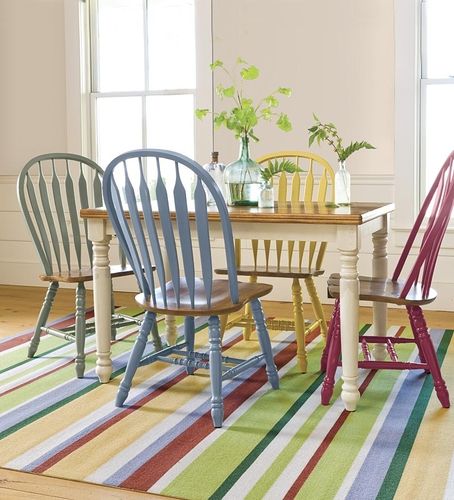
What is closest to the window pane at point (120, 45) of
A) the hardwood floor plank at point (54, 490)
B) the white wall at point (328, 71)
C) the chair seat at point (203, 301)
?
the white wall at point (328, 71)

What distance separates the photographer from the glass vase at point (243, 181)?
10.6ft

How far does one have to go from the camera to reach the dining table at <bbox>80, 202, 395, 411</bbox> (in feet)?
9.07

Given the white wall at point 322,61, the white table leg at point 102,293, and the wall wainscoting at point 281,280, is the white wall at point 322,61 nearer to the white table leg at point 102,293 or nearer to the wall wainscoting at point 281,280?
the wall wainscoting at point 281,280

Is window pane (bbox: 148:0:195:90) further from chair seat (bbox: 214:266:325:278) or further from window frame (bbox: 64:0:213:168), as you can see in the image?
chair seat (bbox: 214:266:325:278)

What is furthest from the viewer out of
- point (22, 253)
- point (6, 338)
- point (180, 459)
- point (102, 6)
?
point (22, 253)

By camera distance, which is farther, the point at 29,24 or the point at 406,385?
the point at 29,24

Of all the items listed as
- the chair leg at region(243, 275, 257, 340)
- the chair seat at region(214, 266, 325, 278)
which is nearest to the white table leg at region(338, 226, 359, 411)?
the chair seat at region(214, 266, 325, 278)

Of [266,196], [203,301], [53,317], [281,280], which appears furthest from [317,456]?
[281,280]

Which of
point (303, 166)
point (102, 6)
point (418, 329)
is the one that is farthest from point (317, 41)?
point (418, 329)

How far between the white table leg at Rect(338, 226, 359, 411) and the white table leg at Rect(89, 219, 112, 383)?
3.08 ft

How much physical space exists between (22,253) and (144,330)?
10.1 ft

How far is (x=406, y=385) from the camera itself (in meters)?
3.19

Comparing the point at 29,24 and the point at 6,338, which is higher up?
the point at 29,24

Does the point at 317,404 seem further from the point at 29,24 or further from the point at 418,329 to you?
the point at 29,24
